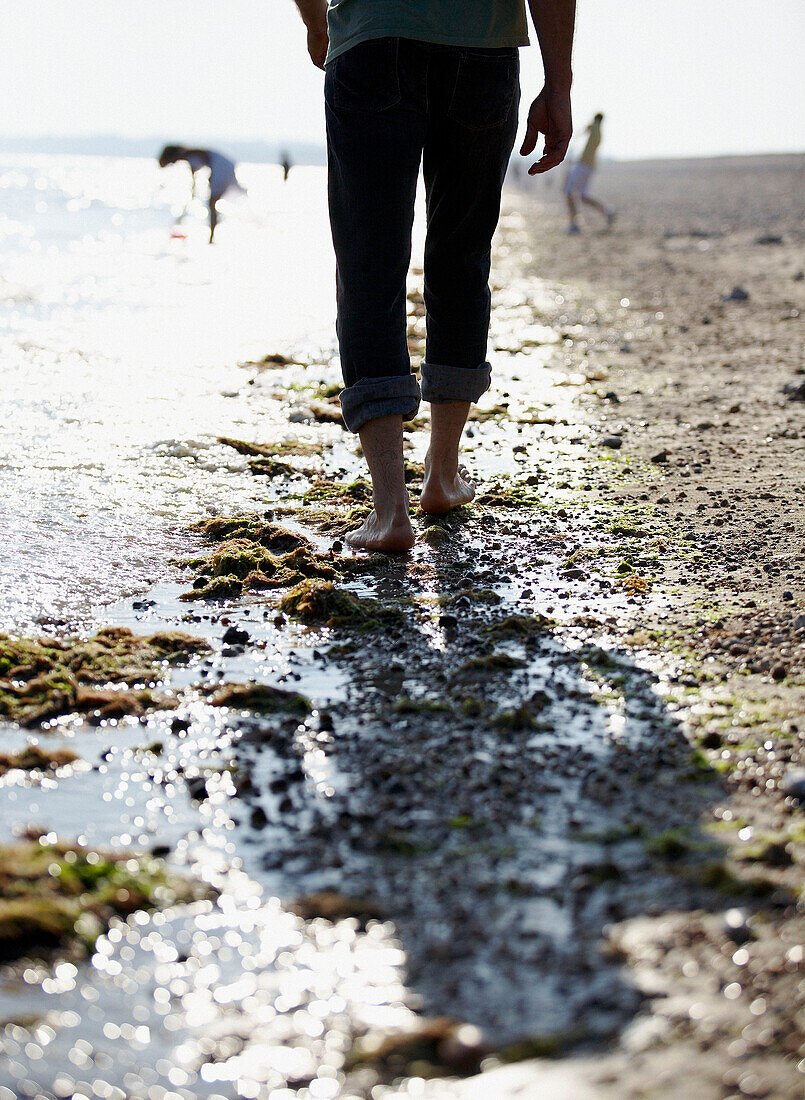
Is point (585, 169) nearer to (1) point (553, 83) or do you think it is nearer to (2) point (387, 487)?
(1) point (553, 83)

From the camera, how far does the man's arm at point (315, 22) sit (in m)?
2.82

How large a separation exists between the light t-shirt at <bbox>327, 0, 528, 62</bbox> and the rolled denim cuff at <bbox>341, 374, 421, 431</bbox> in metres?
0.74

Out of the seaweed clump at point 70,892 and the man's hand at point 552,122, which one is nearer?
the seaweed clump at point 70,892

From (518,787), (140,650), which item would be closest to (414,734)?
(518,787)

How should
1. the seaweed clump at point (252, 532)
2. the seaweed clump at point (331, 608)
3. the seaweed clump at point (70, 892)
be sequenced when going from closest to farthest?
1. the seaweed clump at point (70, 892)
2. the seaweed clump at point (331, 608)
3. the seaweed clump at point (252, 532)

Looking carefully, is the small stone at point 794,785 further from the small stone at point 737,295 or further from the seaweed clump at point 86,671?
the small stone at point 737,295

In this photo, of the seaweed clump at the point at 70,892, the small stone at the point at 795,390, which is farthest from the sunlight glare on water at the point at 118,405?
the small stone at the point at 795,390

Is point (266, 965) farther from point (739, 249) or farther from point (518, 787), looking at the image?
point (739, 249)

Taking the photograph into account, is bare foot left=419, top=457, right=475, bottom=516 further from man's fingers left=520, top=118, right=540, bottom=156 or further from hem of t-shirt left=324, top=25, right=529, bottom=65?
hem of t-shirt left=324, top=25, right=529, bottom=65

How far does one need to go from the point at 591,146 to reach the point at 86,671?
15.7 m

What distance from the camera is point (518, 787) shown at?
1532mm

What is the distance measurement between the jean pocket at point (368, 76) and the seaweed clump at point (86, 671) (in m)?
1.26

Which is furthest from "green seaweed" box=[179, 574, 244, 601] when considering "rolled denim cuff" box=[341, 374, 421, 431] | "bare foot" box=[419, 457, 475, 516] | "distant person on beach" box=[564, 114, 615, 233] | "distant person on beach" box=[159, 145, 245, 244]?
"distant person on beach" box=[564, 114, 615, 233]

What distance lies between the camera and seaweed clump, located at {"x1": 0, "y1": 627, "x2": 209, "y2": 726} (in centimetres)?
177
